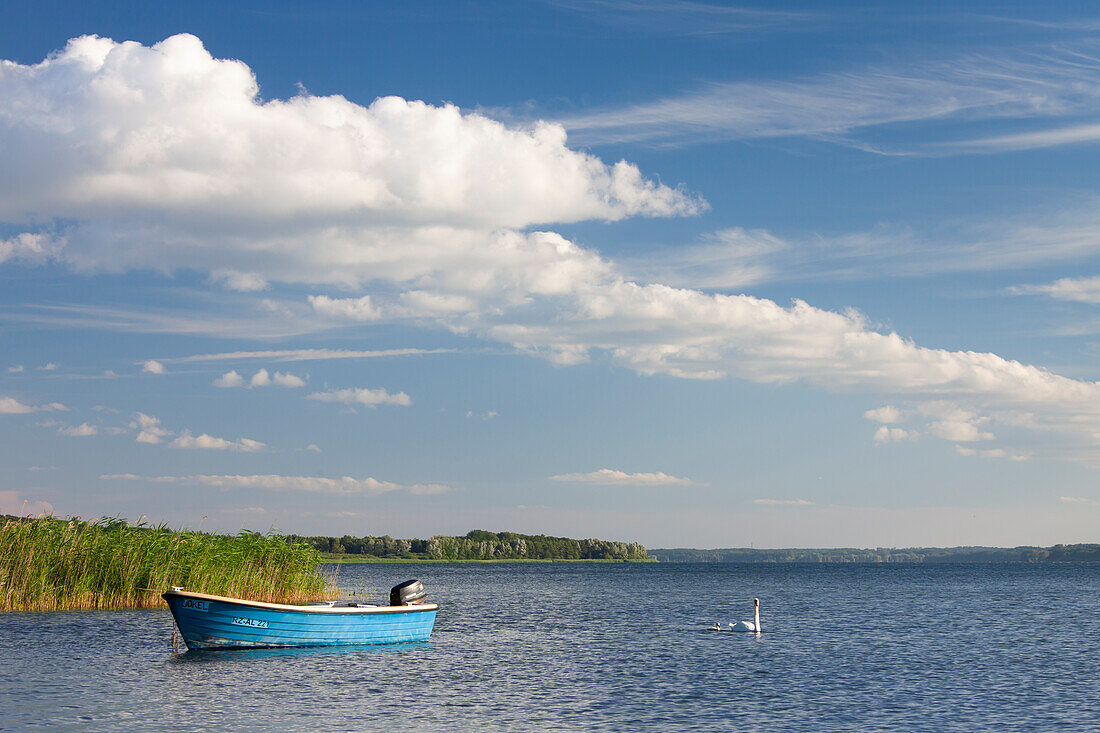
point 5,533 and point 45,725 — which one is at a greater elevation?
point 5,533

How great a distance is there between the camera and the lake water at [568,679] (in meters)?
28.6

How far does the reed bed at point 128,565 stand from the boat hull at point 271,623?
42.9ft

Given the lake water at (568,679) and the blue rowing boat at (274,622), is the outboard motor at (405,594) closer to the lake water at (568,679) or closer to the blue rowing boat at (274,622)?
the blue rowing boat at (274,622)

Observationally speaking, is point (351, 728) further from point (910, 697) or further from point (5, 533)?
point (5, 533)

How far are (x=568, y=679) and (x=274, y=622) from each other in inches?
505

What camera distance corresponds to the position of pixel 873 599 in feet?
321

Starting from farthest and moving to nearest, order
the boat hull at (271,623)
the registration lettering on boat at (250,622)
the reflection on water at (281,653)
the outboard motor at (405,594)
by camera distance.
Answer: the outboard motor at (405,594) → the registration lettering on boat at (250,622) → the boat hull at (271,623) → the reflection on water at (281,653)

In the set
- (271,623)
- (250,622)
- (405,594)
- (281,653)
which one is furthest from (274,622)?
(405,594)

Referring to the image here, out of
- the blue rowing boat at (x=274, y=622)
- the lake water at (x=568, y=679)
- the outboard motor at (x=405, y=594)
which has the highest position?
the outboard motor at (x=405, y=594)

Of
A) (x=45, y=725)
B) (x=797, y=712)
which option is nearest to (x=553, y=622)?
(x=797, y=712)

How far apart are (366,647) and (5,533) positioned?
21.9 meters

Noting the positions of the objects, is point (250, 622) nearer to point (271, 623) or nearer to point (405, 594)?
point (271, 623)

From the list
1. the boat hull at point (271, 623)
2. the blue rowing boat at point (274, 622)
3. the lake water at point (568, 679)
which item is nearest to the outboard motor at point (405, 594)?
the blue rowing boat at point (274, 622)

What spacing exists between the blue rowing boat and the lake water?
2.30 feet
